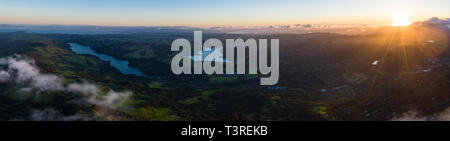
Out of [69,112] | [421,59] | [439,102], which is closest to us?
[439,102]

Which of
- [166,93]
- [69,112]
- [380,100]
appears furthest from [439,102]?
[69,112]

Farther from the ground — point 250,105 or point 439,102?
point 439,102

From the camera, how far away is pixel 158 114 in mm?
129500

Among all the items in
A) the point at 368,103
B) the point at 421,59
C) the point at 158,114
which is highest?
the point at 421,59

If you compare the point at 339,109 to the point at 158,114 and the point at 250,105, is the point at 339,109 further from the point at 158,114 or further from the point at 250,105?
the point at 158,114

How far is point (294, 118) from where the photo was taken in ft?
363

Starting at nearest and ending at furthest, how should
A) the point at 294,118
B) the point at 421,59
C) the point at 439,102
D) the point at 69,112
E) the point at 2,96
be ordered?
the point at 439,102 → the point at 294,118 → the point at 69,112 → the point at 2,96 → the point at 421,59

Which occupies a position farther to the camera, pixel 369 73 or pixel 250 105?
pixel 369 73

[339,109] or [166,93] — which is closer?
[339,109]
